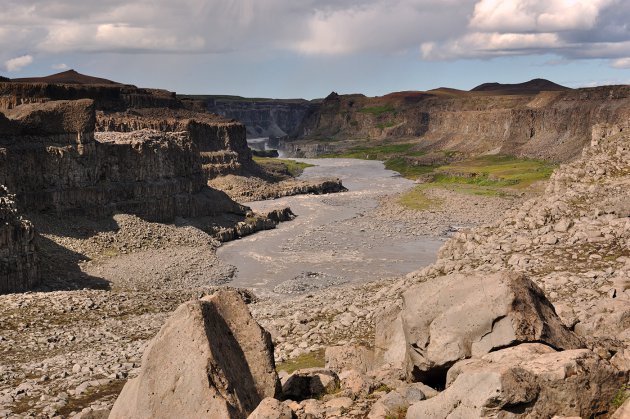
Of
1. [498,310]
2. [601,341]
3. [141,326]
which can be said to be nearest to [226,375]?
[498,310]

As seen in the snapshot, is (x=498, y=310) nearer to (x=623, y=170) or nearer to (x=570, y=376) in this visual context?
Answer: (x=570, y=376)

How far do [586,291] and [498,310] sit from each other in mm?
11133

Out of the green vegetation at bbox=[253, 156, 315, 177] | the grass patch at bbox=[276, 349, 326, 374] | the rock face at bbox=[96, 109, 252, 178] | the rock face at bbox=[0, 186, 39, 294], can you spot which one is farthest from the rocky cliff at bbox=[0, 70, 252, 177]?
the grass patch at bbox=[276, 349, 326, 374]

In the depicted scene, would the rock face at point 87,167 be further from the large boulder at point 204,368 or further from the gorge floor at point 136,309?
the large boulder at point 204,368

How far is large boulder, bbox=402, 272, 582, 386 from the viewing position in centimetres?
1620

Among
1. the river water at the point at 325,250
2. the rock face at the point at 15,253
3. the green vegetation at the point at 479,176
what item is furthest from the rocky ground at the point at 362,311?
the green vegetation at the point at 479,176

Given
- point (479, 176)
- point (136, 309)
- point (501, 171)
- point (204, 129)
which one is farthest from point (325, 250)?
point (501, 171)

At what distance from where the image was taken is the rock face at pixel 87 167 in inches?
2800

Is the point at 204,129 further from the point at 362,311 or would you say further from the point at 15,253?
the point at 362,311

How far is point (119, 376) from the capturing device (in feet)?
93.1

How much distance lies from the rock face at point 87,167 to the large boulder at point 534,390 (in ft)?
202

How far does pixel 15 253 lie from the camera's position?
51.1m

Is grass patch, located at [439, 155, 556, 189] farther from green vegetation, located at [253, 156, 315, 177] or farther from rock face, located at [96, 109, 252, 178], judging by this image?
rock face, located at [96, 109, 252, 178]

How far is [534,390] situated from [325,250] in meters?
63.6
